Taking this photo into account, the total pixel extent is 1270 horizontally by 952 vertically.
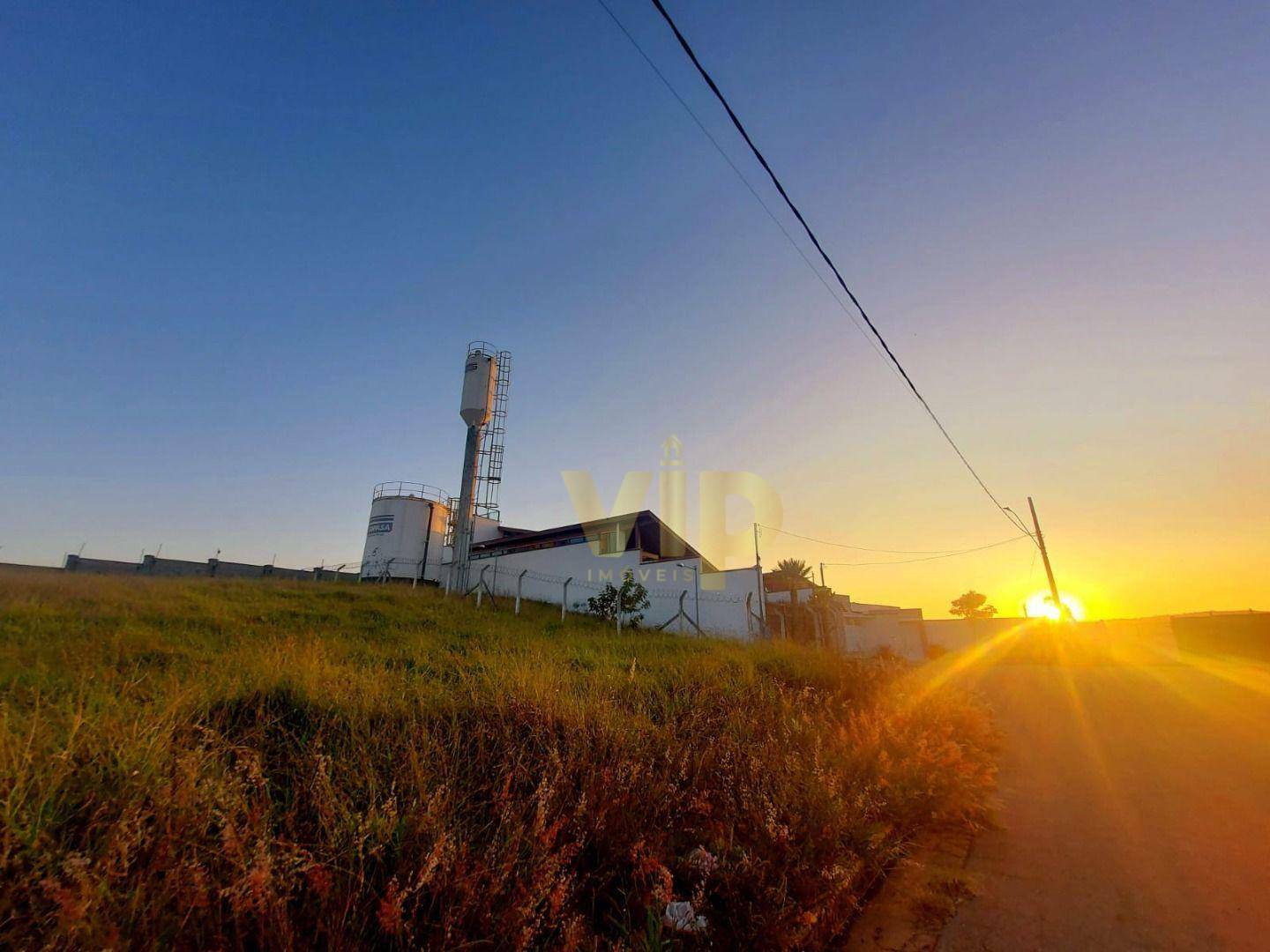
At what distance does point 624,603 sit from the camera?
17.8 m

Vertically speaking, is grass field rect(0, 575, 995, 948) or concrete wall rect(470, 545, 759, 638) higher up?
concrete wall rect(470, 545, 759, 638)

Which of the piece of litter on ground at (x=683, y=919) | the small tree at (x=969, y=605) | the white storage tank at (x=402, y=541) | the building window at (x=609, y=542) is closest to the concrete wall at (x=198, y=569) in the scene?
the white storage tank at (x=402, y=541)

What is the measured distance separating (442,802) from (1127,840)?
467 centimetres

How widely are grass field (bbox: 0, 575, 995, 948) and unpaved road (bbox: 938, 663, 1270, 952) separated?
525mm

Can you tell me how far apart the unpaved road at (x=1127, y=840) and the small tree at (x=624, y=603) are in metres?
11.4

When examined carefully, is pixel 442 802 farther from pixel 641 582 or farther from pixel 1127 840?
pixel 641 582

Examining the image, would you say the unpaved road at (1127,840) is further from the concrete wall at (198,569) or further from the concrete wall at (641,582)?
the concrete wall at (198,569)

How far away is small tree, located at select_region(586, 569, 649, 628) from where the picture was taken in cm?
1778

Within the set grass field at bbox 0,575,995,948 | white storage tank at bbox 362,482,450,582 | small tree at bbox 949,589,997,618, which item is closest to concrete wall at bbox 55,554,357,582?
white storage tank at bbox 362,482,450,582

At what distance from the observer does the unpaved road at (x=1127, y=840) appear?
2.68m

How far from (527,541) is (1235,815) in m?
23.9

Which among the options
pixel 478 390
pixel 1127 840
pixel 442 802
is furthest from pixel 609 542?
pixel 442 802

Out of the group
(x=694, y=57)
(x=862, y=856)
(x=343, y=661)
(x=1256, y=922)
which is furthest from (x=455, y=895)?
(x=694, y=57)

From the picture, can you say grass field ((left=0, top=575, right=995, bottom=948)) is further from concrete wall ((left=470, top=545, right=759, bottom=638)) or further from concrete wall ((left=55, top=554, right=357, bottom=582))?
concrete wall ((left=55, top=554, right=357, bottom=582))
